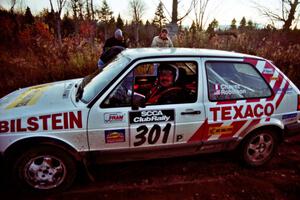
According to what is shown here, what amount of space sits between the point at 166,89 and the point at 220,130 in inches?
37.5

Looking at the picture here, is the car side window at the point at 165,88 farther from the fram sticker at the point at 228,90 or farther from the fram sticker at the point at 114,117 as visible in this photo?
the fram sticker at the point at 228,90

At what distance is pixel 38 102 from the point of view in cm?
288

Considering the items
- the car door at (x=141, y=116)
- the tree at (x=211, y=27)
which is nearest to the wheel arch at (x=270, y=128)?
the car door at (x=141, y=116)

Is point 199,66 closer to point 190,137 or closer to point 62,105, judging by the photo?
point 190,137

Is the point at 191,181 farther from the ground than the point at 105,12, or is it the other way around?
the point at 105,12

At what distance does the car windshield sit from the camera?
9.36 ft

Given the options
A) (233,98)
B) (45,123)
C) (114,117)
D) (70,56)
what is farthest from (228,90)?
(70,56)

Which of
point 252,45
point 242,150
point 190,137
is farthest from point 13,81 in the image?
point 252,45

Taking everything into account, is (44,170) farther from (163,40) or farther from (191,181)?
(163,40)

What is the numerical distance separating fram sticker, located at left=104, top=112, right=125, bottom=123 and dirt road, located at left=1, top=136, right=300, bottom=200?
39.3 inches

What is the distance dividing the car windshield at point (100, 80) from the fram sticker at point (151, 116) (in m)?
0.51

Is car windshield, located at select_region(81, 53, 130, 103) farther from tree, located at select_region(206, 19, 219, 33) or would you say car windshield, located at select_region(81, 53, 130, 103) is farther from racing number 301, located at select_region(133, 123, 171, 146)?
tree, located at select_region(206, 19, 219, 33)

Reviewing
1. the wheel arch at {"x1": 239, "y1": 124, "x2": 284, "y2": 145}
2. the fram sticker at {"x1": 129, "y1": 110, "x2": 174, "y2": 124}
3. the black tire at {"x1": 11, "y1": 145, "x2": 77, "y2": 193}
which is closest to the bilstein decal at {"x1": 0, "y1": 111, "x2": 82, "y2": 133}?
the black tire at {"x1": 11, "y1": 145, "x2": 77, "y2": 193}

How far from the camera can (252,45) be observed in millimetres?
9359
